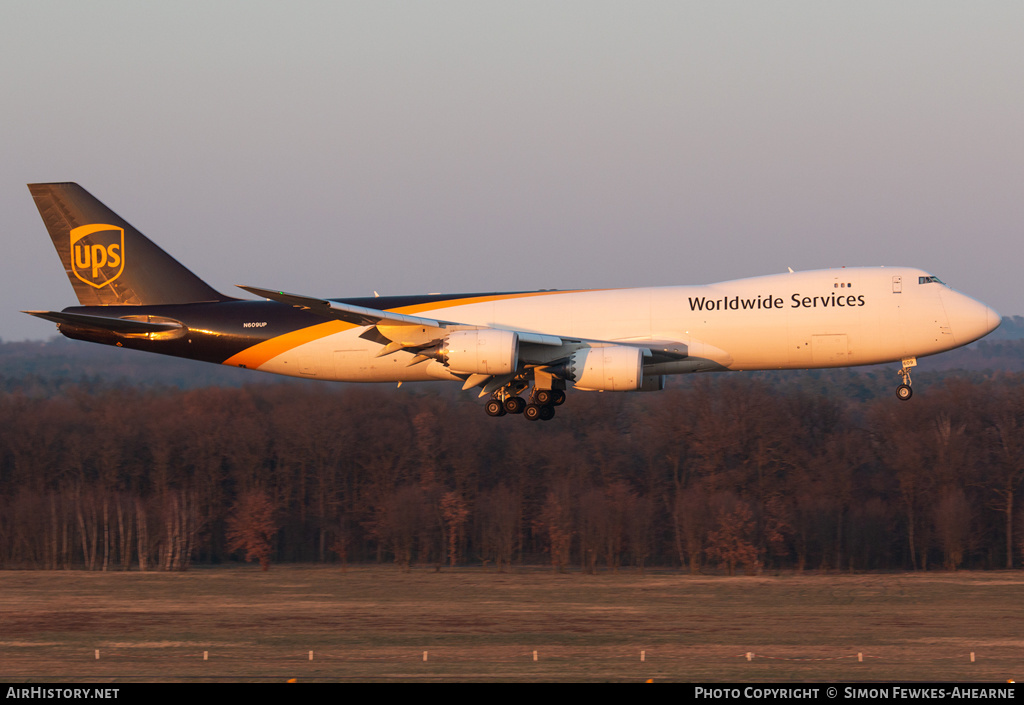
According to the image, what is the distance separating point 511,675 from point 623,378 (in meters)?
9.64

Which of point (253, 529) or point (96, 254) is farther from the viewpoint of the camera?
point (253, 529)

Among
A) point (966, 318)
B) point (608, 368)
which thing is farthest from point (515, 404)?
point (966, 318)

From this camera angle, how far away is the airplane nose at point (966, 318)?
35.8 metres

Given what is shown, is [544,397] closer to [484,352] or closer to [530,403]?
[530,403]

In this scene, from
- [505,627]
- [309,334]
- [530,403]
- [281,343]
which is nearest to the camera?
[530,403]

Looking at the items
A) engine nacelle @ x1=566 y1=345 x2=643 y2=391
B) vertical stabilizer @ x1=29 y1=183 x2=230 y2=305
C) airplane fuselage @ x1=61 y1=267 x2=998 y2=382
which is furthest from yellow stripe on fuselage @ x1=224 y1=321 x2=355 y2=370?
engine nacelle @ x1=566 y1=345 x2=643 y2=391

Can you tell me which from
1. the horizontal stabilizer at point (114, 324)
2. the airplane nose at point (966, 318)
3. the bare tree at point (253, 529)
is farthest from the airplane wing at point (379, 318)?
the bare tree at point (253, 529)

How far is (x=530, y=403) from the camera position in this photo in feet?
127

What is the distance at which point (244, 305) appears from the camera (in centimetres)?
4062

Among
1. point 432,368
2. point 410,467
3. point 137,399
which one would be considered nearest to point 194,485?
point 137,399

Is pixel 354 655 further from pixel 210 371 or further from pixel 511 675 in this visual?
pixel 210 371

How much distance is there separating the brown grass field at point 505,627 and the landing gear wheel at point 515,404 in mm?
7949

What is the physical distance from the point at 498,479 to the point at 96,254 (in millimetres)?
46551

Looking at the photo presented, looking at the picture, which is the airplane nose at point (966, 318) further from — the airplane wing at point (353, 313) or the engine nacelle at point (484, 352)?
the airplane wing at point (353, 313)
